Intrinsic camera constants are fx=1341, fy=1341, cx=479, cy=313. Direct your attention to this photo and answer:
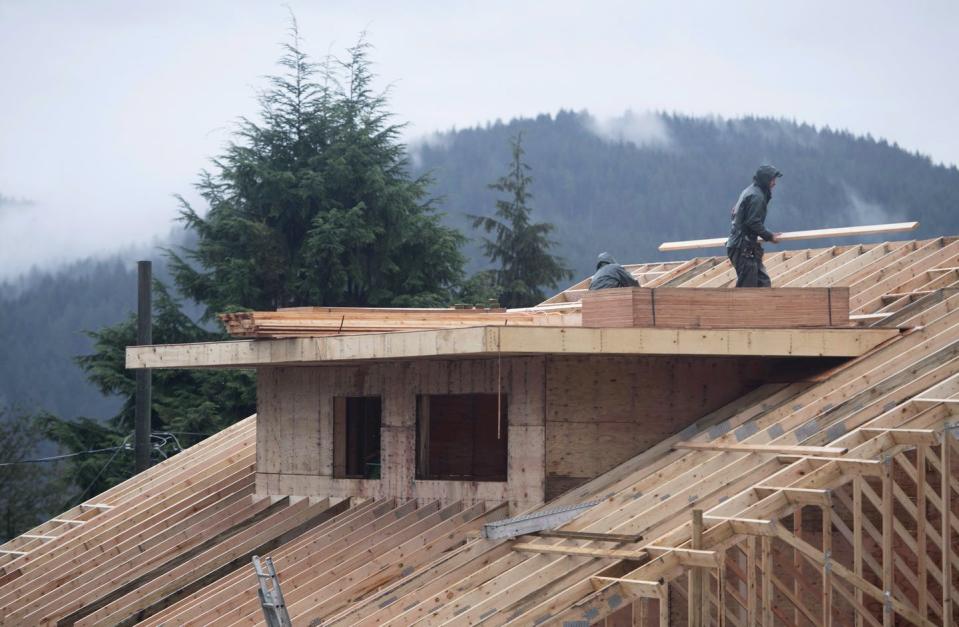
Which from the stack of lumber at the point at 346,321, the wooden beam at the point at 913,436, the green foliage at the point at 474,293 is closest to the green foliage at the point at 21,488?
the green foliage at the point at 474,293

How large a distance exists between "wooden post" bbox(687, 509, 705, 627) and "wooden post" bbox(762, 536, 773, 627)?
0.50 m

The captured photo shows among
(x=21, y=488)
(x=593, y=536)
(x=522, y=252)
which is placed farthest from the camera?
(x=522, y=252)

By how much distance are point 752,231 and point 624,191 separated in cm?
10138

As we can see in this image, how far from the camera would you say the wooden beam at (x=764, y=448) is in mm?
11680

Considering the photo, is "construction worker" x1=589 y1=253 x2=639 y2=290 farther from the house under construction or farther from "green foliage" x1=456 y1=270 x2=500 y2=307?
"green foliage" x1=456 y1=270 x2=500 y2=307

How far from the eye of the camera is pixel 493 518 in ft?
48.2

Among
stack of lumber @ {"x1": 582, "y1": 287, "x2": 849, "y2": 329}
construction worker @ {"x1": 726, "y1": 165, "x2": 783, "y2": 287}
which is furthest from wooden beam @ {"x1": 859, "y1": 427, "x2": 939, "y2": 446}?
construction worker @ {"x1": 726, "y1": 165, "x2": 783, "y2": 287}

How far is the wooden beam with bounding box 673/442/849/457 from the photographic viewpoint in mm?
11680

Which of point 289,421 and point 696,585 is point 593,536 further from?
point 289,421

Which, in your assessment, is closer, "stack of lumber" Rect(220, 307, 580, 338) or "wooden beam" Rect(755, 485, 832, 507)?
"wooden beam" Rect(755, 485, 832, 507)

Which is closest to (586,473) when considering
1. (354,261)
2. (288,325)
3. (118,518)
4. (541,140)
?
(288,325)

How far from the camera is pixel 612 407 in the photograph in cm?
1477

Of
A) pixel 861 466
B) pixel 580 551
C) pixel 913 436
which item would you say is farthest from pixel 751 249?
pixel 580 551

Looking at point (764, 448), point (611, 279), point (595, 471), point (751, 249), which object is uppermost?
point (751, 249)
